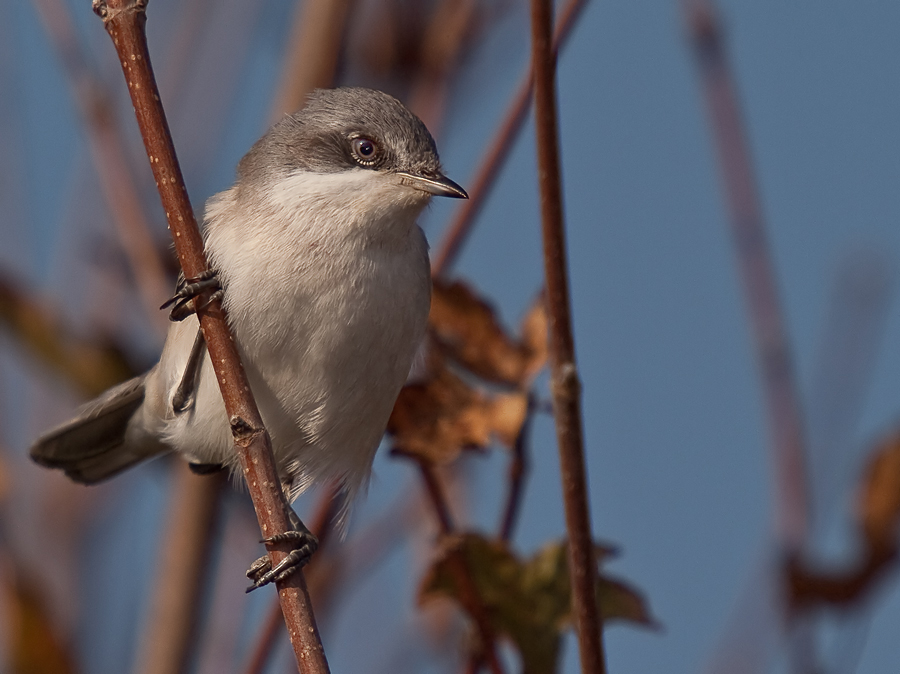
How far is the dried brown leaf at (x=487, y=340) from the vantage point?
2.82m

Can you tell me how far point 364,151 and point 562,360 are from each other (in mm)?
1894

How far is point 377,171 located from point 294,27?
0.67m

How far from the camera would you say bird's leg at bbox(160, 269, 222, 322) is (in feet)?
9.04

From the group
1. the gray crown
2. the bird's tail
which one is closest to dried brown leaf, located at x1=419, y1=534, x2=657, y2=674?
the gray crown

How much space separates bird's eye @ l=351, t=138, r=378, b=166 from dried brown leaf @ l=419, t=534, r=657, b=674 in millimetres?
1397

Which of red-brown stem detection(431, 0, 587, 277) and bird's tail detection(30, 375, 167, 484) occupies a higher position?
bird's tail detection(30, 375, 167, 484)

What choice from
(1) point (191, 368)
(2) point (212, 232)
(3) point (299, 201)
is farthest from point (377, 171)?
(1) point (191, 368)

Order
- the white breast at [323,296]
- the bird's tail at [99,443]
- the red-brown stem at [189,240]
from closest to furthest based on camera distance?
1. the red-brown stem at [189,240]
2. the white breast at [323,296]
3. the bird's tail at [99,443]

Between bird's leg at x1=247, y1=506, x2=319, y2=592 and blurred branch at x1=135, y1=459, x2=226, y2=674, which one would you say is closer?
bird's leg at x1=247, y1=506, x2=319, y2=592

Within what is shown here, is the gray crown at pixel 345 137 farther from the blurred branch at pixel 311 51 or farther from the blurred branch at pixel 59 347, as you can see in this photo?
the blurred branch at pixel 59 347

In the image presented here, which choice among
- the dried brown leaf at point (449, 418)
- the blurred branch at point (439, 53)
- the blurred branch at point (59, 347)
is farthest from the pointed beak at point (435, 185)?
the blurred branch at point (59, 347)

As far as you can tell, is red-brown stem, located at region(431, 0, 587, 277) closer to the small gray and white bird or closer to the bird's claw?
the small gray and white bird

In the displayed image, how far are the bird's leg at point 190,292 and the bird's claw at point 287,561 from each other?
642mm

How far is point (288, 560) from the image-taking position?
8.34 ft
